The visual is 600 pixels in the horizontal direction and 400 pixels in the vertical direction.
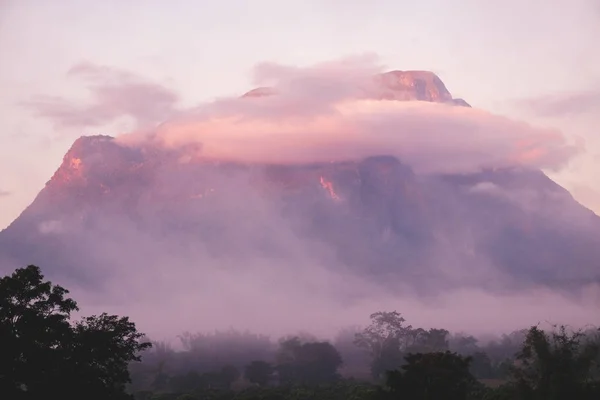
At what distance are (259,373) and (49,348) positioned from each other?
134805mm

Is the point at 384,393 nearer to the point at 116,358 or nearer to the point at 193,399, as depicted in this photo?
the point at 116,358

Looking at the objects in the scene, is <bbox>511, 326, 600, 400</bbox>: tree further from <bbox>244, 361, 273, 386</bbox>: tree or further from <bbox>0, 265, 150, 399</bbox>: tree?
→ <bbox>244, 361, 273, 386</bbox>: tree

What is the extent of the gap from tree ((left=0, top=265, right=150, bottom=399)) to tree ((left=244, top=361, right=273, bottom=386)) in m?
129

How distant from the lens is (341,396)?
423 ft

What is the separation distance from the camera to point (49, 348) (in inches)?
2313

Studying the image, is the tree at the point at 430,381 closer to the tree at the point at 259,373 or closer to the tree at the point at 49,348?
the tree at the point at 49,348

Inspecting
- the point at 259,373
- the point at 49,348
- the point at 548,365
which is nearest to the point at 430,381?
the point at 548,365

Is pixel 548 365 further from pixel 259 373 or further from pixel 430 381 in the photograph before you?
pixel 259 373

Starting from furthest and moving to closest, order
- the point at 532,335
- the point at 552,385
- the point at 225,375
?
the point at 225,375
the point at 532,335
the point at 552,385

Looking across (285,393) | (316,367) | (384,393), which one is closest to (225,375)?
(316,367)

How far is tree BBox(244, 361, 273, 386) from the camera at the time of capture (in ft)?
621

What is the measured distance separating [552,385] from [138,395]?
9235 centimetres

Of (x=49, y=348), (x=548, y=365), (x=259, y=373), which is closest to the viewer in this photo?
(x=49, y=348)

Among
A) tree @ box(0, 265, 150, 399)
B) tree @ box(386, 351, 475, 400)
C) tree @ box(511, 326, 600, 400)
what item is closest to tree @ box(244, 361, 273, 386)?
tree @ box(511, 326, 600, 400)
